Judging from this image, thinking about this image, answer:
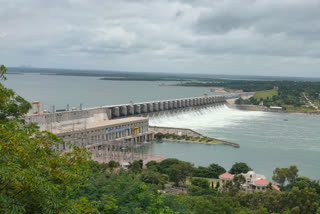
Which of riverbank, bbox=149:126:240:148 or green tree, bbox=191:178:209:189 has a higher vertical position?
→ green tree, bbox=191:178:209:189

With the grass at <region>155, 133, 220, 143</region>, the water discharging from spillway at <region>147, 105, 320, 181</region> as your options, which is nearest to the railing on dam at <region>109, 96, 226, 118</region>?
the water discharging from spillway at <region>147, 105, 320, 181</region>

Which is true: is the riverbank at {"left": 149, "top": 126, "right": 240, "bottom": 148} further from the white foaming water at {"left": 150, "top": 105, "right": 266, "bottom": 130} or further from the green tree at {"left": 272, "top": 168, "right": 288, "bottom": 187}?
the green tree at {"left": 272, "top": 168, "right": 288, "bottom": 187}

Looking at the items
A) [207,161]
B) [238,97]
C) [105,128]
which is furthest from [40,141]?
[238,97]

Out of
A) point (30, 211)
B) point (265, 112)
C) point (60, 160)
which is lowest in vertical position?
point (265, 112)

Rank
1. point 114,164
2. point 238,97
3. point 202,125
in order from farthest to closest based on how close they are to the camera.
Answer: point 238,97, point 202,125, point 114,164

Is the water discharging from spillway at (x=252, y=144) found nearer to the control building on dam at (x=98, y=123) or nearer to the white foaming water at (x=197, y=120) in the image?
the white foaming water at (x=197, y=120)

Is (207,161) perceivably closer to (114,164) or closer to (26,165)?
(114,164)
